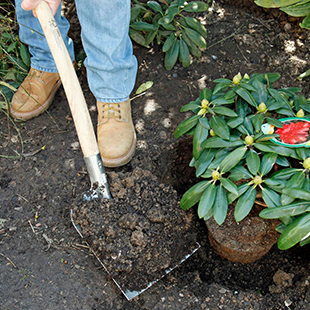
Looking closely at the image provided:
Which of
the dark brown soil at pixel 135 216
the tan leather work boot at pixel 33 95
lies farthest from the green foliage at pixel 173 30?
the tan leather work boot at pixel 33 95

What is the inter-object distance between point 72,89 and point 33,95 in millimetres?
748

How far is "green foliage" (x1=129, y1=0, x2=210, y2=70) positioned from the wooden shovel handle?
0.91 m

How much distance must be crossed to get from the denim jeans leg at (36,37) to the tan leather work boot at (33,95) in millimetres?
57

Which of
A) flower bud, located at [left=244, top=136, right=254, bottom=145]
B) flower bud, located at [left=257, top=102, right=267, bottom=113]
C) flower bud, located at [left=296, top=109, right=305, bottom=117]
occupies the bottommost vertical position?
flower bud, located at [left=296, top=109, right=305, bottom=117]

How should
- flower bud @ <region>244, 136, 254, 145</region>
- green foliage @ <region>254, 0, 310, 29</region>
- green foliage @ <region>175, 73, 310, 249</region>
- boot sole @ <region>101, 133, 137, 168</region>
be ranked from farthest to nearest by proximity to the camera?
boot sole @ <region>101, 133, 137, 168</region> → green foliage @ <region>254, 0, 310, 29</region> → flower bud @ <region>244, 136, 254, 145</region> → green foliage @ <region>175, 73, 310, 249</region>

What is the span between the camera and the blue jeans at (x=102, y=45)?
6.40 feet

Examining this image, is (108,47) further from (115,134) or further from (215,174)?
(215,174)

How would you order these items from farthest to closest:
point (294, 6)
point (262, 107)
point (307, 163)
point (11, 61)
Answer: point (11, 61) → point (294, 6) → point (262, 107) → point (307, 163)

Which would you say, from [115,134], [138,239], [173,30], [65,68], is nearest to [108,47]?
[65,68]

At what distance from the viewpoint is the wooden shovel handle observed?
181 centimetres

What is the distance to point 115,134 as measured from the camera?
7.38ft

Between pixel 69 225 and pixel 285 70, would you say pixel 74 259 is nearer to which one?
pixel 69 225

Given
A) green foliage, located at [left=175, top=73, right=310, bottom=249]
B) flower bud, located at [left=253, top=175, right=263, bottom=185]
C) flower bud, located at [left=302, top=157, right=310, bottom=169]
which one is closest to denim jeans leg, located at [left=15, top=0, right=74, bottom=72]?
green foliage, located at [left=175, top=73, right=310, bottom=249]

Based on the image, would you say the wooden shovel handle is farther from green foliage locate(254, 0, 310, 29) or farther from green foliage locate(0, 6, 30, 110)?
green foliage locate(254, 0, 310, 29)
